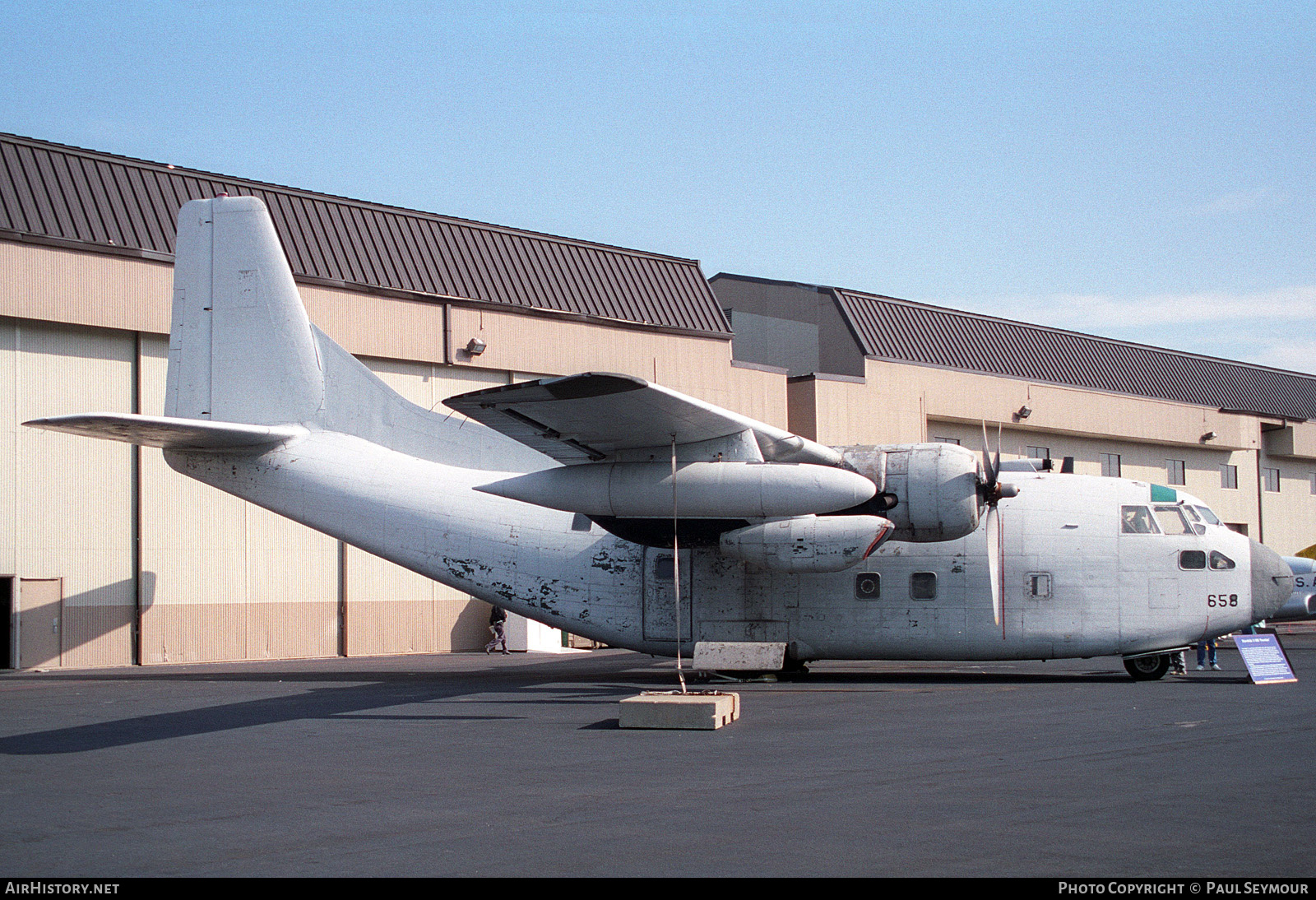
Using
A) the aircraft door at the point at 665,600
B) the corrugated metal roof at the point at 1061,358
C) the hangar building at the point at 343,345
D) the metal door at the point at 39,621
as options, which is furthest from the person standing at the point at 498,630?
the corrugated metal roof at the point at 1061,358

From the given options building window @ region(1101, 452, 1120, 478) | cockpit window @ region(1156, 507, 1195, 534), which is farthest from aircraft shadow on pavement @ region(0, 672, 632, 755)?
building window @ region(1101, 452, 1120, 478)

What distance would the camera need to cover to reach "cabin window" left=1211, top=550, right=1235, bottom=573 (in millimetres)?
18234

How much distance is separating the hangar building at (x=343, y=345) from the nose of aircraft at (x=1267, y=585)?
738 inches

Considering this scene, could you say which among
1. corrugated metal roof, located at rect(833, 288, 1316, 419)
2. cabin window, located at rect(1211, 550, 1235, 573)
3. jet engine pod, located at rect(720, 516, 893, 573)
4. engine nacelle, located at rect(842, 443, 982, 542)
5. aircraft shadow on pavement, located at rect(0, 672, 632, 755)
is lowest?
aircraft shadow on pavement, located at rect(0, 672, 632, 755)

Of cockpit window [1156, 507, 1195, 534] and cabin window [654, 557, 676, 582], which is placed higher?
cockpit window [1156, 507, 1195, 534]

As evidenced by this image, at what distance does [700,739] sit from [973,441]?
3211cm

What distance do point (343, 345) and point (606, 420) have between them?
52.1ft

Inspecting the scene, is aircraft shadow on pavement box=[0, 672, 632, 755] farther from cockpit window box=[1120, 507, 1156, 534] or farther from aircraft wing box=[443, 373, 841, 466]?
cockpit window box=[1120, 507, 1156, 534]

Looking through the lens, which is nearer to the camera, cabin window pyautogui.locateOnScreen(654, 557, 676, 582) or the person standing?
cabin window pyautogui.locateOnScreen(654, 557, 676, 582)

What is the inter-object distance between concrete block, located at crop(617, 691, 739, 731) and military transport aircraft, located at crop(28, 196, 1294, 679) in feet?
9.99

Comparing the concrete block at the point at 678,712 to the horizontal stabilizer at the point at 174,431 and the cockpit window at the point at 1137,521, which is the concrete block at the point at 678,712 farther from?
the cockpit window at the point at 1137,521

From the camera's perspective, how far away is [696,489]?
1617 centimetres
